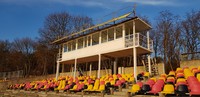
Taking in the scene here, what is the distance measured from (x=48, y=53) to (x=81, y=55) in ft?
60.5

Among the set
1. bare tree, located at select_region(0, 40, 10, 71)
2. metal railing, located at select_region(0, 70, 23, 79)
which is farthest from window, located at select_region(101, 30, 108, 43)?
bare tree, located at select_region(0, 40, 10, 71)

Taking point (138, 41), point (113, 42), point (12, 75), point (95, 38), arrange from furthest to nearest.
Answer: point (12, 75) < point (95, 38) < point (113, 42) < point (138, 41)

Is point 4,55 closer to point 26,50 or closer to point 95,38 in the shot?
point 26,50

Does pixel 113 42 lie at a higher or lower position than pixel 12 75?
higher

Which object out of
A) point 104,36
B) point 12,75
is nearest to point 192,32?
point 104,36

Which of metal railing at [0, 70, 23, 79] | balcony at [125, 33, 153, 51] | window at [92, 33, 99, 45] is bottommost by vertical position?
metal railing at [0, 70, 23, 79]

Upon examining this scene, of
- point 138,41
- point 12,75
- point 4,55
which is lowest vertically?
point 12,75

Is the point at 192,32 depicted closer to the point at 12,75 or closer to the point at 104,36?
the point at 104,36

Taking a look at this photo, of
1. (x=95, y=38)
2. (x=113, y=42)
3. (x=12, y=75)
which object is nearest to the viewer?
(x=113, y=42)

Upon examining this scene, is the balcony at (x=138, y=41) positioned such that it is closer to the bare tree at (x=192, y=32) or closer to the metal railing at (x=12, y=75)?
the bare tree at (x=192, y=32)

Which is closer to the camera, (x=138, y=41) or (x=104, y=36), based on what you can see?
(x=138, y=41)

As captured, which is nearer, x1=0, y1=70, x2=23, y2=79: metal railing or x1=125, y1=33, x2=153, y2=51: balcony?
x1=125, y1=33, x2=153, y2=51: balcony

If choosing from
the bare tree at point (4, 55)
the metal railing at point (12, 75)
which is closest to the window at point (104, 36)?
the metal railing at point (12, 75)

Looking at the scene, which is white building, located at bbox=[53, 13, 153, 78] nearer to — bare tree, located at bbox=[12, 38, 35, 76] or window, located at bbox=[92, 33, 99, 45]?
window, located at bbox=[92, 33, 99, 45]
